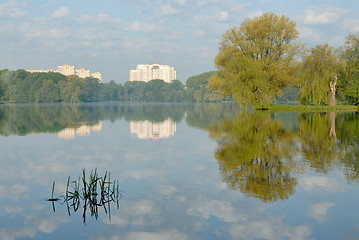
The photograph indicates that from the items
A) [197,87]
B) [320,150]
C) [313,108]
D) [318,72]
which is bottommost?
[320,150]

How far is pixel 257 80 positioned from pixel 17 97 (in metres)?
112

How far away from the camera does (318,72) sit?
57.6 meters

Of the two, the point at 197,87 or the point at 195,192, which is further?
the point at 197,87

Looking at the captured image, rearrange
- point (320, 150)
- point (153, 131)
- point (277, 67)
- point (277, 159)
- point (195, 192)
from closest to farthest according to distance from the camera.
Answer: point (195, 192) → point (277, 159) → point (320, 150) → point (153, 131) → point (277, 67)

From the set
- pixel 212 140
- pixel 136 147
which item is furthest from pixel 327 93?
pixel 136 147

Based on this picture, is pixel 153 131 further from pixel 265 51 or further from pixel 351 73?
pixel 351 73

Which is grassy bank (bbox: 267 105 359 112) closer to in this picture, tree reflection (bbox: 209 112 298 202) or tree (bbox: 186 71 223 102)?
tree reflection (bbox: 209 112 298 202)

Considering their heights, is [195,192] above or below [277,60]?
below

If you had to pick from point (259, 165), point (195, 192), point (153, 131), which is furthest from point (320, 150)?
point (153, 131)

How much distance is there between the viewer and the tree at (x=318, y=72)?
5656 cm

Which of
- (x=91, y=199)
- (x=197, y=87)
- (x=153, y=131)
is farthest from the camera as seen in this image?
(x=197, y=87)

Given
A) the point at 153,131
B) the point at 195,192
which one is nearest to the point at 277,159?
the point at 195,192

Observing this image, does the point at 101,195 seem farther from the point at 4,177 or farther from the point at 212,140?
the point at 212,140

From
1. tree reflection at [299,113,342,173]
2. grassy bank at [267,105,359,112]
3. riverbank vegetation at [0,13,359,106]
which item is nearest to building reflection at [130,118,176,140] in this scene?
tree reflection at [299,113,342,173]
